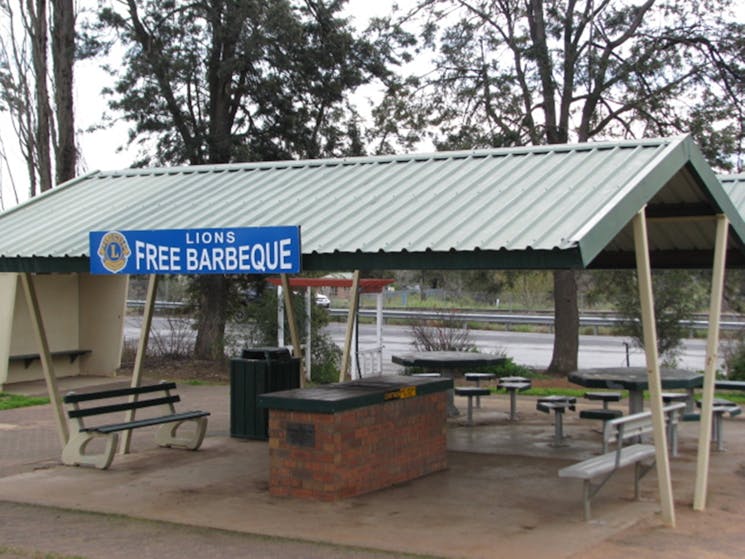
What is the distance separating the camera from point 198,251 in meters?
8.26

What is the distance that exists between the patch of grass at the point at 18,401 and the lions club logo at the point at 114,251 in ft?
24.5

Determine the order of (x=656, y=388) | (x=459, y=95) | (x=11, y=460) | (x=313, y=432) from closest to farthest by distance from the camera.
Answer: (x=656, y=388)
(x=313, y=432)
(x=11, y=460)
(x=459, y=95)

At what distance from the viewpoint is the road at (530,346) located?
2509 cm

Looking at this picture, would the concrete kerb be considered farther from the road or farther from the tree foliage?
the road

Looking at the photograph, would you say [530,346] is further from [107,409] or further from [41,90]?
[107,409]

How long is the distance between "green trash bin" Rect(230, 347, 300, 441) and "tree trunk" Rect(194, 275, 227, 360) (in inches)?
415

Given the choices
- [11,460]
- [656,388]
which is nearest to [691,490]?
[656,388]

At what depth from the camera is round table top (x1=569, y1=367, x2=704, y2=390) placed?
10.4 metres

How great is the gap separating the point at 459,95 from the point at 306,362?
24.8ft

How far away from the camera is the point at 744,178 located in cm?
1186

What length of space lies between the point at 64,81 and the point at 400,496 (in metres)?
15.4

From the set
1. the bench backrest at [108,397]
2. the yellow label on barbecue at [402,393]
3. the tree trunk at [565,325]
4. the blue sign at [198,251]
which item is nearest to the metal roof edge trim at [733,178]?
the yellow label on barbecue at [402,393]

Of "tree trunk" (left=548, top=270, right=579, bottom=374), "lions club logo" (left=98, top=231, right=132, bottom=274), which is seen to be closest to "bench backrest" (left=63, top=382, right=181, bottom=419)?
"lions club logo" (left=98, top=231, right=132, bottom=274)

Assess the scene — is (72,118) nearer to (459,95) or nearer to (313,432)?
(459,95)
